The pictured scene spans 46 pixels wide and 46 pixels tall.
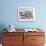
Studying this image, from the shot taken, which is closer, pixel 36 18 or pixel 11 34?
pixel 11 34

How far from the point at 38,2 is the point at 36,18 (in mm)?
504

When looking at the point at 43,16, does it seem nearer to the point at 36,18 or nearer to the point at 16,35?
the point at 36,18

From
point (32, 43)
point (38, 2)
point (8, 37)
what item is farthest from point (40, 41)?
point (38, 2)

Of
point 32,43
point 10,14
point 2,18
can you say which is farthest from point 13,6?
point 32,43

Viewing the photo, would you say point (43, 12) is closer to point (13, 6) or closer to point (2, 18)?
point (13, 6)

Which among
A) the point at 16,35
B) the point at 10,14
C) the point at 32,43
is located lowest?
the point at 32,43

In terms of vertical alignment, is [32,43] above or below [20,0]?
below

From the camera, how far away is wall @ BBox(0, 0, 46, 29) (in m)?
3.85

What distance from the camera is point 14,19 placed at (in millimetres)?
3875

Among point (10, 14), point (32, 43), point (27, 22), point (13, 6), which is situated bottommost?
point (32, 43)

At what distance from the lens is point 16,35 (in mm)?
3371

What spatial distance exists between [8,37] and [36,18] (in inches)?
43.2

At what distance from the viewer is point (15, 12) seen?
152 inches

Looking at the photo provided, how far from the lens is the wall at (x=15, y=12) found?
385 centimetres
